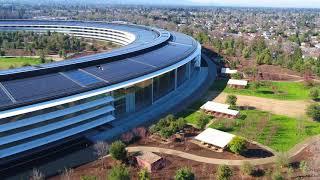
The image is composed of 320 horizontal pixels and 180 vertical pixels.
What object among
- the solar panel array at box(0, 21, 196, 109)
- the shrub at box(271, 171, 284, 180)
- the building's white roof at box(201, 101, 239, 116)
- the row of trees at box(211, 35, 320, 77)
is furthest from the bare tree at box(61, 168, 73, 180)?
the row of trees at box(211, 35, 320, 77)

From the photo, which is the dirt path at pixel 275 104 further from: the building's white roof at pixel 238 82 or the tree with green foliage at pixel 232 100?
the building's white roof at pixel 238 82

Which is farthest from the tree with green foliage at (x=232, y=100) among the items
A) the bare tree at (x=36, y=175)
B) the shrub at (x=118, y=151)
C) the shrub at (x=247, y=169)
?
the bare tree at (x=36, y=175)

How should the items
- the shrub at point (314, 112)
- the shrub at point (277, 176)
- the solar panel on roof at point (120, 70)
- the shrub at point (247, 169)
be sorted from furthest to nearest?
the shrub at point (314, 112), the solar panel on roof at point (120, 70), the shrub at point (247, 169), the shrub at point (277, 176)

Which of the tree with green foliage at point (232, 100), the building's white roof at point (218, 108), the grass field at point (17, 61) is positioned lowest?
the grass field at point (17, 61)

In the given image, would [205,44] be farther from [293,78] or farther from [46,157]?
[46,157]

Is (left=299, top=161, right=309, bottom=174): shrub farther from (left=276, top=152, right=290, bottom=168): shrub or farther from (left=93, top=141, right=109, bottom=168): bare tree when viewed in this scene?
(left=93, top=141, right=109, bottom=168): bare tree

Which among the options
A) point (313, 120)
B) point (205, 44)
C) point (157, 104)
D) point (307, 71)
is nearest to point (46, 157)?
point (157, 104)
